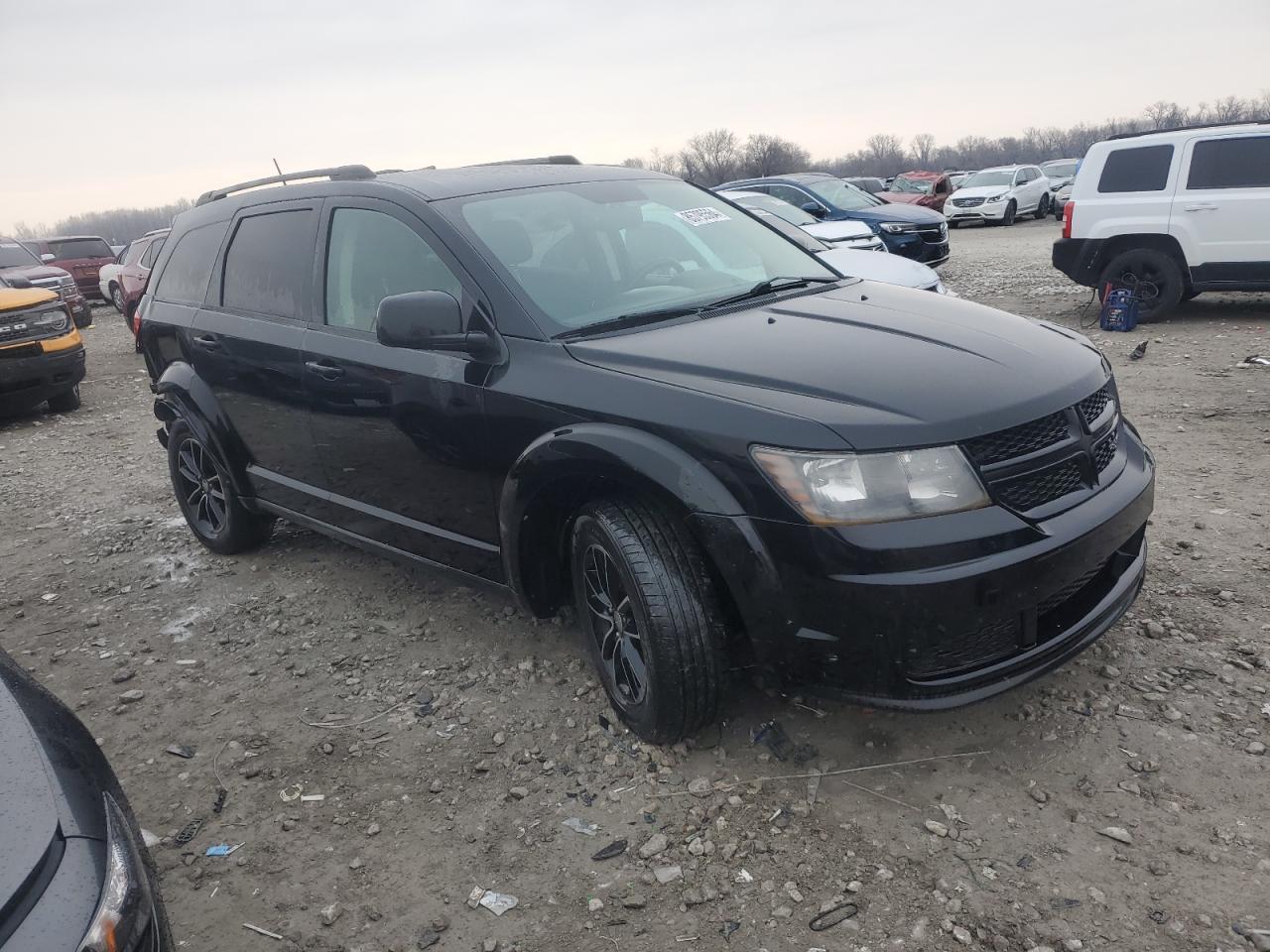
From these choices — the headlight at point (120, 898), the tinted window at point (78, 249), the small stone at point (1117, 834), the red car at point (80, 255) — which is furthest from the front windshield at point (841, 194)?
the tinted window at point (78, 249)

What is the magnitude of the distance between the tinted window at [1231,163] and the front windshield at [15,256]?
55.8ft

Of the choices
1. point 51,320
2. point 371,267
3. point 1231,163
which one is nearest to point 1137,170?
point 1231,163

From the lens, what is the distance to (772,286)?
11.3ft

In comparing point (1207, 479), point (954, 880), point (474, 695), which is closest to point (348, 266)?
point (474, 695)

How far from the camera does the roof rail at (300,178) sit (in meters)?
3.86

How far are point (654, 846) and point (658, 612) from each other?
2.08ft

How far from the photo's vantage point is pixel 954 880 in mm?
2318

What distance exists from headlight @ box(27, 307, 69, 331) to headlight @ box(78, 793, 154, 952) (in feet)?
29.1

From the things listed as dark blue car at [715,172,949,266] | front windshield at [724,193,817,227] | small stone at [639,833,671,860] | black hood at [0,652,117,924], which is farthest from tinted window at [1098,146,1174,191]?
black hood at [0,652,117,924]

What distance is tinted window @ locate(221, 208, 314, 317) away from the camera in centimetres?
386

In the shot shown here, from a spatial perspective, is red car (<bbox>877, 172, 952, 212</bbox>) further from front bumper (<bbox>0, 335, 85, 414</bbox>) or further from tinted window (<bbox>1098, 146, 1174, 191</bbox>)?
front bumper (<bbox>0, 335, 85, 414</bbox>)

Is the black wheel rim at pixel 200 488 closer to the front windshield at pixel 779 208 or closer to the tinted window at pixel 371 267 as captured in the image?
the tinted window at pixel 371 267

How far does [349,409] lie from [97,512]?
11.5 feet

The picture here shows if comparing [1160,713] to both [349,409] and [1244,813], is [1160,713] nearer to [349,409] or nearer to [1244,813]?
[1244,813]
